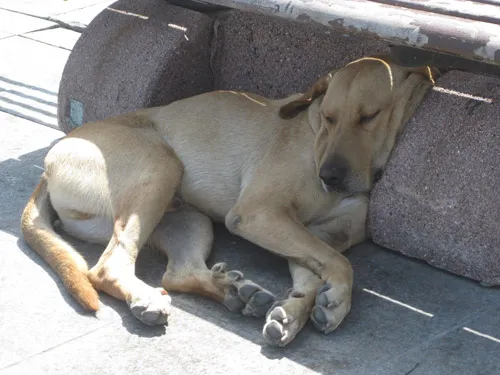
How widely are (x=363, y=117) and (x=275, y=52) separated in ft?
3.90

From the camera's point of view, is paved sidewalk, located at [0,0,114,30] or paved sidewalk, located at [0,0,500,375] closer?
paved sidewalk, located at [0,0,500,375]

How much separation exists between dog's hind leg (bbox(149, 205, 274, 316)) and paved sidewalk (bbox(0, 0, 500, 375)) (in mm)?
61

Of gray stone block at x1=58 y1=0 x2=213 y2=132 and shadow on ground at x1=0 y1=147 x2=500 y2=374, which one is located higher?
gray stone block at x1=58 y1=0 x2=213 y2=132

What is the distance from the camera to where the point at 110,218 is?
15.1ft

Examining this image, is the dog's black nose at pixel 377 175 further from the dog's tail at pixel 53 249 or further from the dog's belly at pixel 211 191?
the dog's tail at pixel 53 249

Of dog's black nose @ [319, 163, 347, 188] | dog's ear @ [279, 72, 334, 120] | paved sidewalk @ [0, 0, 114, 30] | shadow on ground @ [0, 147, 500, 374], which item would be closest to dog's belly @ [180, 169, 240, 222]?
shadow on ground @ [0, 147, 500, 374]

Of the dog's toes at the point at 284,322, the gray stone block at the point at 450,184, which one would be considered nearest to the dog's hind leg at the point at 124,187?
the dog's toes at the point at 284,322

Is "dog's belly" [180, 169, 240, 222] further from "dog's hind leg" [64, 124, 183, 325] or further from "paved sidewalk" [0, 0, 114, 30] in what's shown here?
"paved sidewalk" [0, 0, 114, 30]

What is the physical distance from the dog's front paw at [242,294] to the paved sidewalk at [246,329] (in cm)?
5

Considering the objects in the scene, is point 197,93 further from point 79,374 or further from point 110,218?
point 79,374

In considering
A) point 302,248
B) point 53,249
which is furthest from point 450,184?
point 53,249

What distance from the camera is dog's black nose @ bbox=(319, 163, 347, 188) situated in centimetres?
436

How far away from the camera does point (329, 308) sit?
3.99m

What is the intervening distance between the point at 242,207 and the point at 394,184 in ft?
2.36
